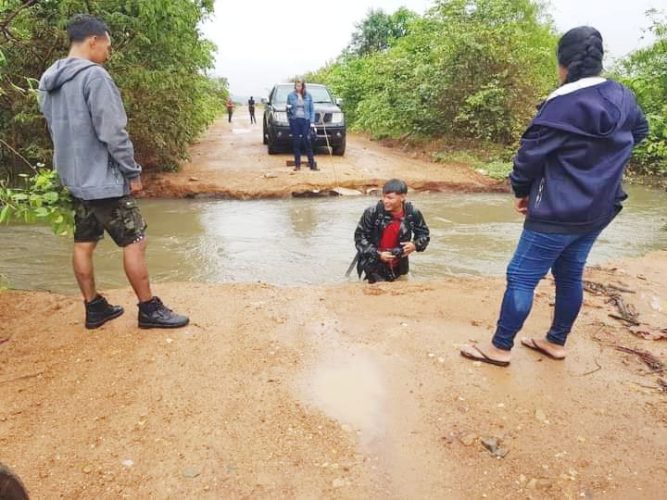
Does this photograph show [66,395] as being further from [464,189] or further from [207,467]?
[464,189]

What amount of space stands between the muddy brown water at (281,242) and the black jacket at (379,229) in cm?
129

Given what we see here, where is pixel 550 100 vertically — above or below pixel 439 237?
above

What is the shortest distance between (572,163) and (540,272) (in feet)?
2.08

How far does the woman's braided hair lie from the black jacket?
7.51 ft

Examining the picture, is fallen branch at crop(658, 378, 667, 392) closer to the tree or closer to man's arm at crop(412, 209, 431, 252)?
man's arm at crop(412, 209, 431, 252)

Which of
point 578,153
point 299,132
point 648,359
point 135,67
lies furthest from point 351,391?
point 299,132

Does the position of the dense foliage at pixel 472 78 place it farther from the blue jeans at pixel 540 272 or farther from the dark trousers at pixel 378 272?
the blue jeans at pixel 540 272

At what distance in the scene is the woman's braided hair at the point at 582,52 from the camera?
8.79 ft

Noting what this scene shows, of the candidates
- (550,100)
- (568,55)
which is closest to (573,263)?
(550,100)

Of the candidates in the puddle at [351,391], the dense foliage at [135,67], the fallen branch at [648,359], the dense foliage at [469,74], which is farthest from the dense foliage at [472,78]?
the puddle at [351,391]

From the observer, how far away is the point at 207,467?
96.4 inches

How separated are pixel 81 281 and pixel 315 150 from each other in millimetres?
10979

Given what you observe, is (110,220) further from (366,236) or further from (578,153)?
(578,153)

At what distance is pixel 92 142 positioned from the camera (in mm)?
3213
